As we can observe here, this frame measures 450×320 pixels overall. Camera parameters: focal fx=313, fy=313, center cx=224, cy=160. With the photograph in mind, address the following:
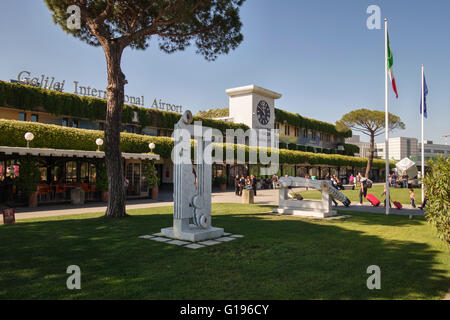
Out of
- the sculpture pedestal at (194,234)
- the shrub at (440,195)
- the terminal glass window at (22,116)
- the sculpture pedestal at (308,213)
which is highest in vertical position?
the terminal glass window at (22,116)

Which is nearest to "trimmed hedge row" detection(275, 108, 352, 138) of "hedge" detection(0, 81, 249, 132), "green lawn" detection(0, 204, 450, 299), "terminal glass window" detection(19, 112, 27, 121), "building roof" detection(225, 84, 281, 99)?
"building roof" detection(225, 84, 281, 99)

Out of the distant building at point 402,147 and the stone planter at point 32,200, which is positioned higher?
the distant building at point 402,147

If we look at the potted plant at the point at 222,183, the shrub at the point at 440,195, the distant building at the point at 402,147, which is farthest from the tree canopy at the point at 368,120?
the distant building at the point at 402,147

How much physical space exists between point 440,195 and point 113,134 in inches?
377

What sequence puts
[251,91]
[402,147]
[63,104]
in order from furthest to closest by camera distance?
[402,147]
[251,91]
[63,104]

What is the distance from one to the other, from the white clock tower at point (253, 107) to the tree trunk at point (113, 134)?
28683 mm

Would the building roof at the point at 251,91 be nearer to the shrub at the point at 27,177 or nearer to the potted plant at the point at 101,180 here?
the potted plant at the point at 101,180

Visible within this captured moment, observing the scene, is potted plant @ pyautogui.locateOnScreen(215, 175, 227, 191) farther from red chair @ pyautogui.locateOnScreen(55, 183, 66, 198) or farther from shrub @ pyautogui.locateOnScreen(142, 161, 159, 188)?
red chair @ pyautogui.locateOnScreen(55, 183, 66, 198)

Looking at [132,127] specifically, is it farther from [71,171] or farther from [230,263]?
[230,263]

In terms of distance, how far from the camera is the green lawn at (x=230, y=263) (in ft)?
14.3

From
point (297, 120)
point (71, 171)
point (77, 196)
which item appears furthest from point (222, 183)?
point (297, 120)

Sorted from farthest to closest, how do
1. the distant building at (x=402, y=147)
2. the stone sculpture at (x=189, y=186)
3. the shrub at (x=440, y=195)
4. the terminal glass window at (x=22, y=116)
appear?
the distant building at (x=402, y=147) → the terminal glass window at (x=22, y=116) → the stone sculpture at (x=189, y=186) → the shrub at (x=440, y=195)

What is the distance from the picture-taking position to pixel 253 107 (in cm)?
3931

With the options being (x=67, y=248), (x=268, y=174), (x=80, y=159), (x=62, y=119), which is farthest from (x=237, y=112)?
(x=67, y=248)
